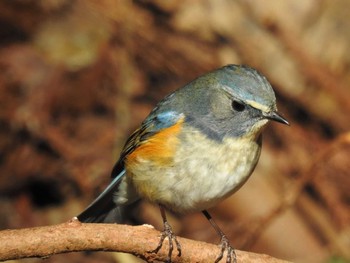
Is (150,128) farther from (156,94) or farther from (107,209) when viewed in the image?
(156,94)

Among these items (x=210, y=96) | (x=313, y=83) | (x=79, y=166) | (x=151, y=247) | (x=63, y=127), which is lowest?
(x=151, y=247)

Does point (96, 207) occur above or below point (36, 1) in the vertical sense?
below

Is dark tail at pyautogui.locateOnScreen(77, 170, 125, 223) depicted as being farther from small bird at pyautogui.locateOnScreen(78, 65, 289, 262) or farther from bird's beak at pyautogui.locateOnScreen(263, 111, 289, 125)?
bird's beak at pyautogui.locateOnScreen(263, 111, 289, 125)

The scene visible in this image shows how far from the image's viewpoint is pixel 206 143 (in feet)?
13.1

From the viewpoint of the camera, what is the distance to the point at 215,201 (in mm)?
4102

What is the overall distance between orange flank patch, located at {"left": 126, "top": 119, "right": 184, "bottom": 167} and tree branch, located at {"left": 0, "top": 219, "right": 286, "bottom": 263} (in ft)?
1.72

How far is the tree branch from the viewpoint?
10.8 feet

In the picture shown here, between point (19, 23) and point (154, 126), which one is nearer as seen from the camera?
point (154, 126)

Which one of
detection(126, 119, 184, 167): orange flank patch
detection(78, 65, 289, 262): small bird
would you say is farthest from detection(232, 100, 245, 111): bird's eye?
detection(126, 119, 184, 167): orange flank patch

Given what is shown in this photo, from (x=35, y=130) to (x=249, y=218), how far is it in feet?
6.99

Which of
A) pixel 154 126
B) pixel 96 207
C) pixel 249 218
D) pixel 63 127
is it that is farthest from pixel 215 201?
pixel 63 127

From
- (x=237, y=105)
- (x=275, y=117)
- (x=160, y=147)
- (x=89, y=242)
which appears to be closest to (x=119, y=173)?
(x=160, y=147)

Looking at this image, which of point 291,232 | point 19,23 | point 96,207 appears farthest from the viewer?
point 19,23

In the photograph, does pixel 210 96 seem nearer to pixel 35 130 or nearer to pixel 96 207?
pixel 96 207
